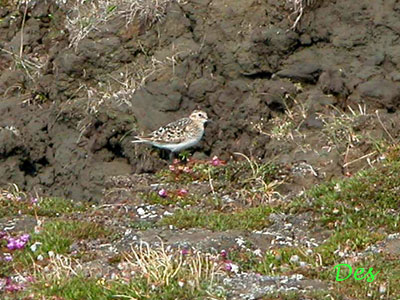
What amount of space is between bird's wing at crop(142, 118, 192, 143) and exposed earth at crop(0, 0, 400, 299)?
420 mm

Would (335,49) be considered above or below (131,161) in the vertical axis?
above

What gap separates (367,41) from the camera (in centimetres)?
1497

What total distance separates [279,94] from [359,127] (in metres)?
1.37

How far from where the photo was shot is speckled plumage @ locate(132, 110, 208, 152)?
14773 millimetres

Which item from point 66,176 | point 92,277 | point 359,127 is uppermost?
point 92,277

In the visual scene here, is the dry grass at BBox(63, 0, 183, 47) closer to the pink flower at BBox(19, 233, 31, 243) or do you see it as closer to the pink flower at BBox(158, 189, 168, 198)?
the pink flower at BBox(158, 189, 168, 198)

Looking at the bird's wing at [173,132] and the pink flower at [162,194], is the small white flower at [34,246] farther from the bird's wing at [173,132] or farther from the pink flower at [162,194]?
the bird's wing at [173,132]

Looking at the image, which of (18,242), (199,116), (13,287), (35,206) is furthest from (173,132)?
(13,287)

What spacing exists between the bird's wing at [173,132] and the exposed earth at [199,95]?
0.42 m

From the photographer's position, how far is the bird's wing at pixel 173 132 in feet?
48.6

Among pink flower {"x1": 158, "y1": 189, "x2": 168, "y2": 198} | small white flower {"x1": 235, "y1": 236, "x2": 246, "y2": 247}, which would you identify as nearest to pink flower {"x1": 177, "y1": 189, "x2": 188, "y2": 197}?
pink flower {"x1": 158, "y1": 189, "x2": 168, "y2": 198}

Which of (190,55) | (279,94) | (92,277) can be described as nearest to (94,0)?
(190,55)

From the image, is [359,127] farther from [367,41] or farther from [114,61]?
[114,61]

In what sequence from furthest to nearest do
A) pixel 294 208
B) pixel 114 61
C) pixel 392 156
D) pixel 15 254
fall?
1. pixel 114 61
2. pixel 392 156
3. pixel 294 208
4. pixel 15 254
